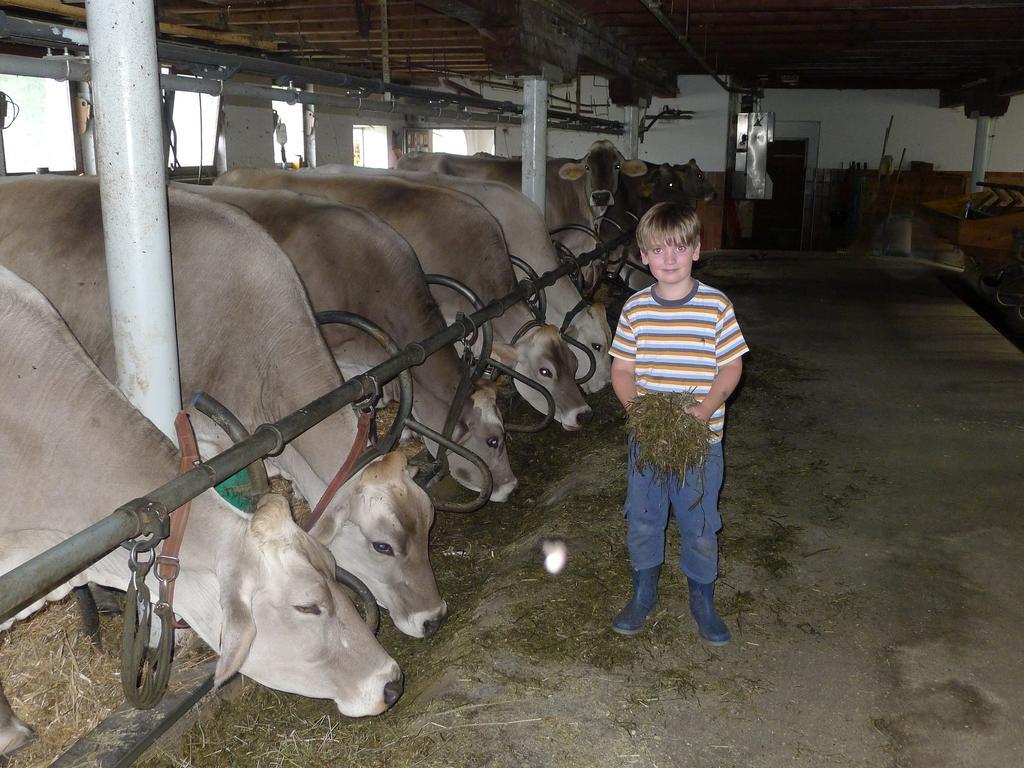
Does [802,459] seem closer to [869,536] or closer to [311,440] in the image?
[869,536]

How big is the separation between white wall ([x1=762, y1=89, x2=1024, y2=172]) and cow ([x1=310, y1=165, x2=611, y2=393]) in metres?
12.4

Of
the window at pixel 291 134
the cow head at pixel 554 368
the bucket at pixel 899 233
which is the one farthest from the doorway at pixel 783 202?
the cow head at pixel 554 368

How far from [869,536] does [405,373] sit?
2.06 meters

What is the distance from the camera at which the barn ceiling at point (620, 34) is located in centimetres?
689

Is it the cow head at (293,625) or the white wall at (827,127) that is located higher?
the white wall at (827,127)

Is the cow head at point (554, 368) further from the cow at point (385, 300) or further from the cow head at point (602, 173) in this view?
the cow head at point (602, 173)

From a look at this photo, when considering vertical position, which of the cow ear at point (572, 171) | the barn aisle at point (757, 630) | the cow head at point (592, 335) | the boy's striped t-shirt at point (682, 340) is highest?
the cow ear at point (572, 171)

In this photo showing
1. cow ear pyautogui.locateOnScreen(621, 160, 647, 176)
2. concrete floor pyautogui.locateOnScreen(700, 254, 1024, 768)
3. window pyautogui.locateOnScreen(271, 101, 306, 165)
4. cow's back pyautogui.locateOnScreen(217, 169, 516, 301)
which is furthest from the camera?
window pyautogui.locateOnScreen(271, 101, 306, 165)

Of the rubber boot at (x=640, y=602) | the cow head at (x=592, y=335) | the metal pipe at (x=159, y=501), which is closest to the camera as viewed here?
the metal pipe at (x=159, y=501)

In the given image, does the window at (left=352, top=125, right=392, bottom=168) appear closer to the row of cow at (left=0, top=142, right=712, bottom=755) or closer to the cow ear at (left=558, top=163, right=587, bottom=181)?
the cow ear at (left=558, top=163, right=587, bottom=181)

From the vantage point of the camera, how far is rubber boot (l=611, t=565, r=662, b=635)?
315 cm

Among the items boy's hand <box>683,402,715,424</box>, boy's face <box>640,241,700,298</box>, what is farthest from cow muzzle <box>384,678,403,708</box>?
boy's face <box>640,241,700,298</box>

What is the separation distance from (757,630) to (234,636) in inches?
69.0

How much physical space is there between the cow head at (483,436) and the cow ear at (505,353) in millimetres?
266
